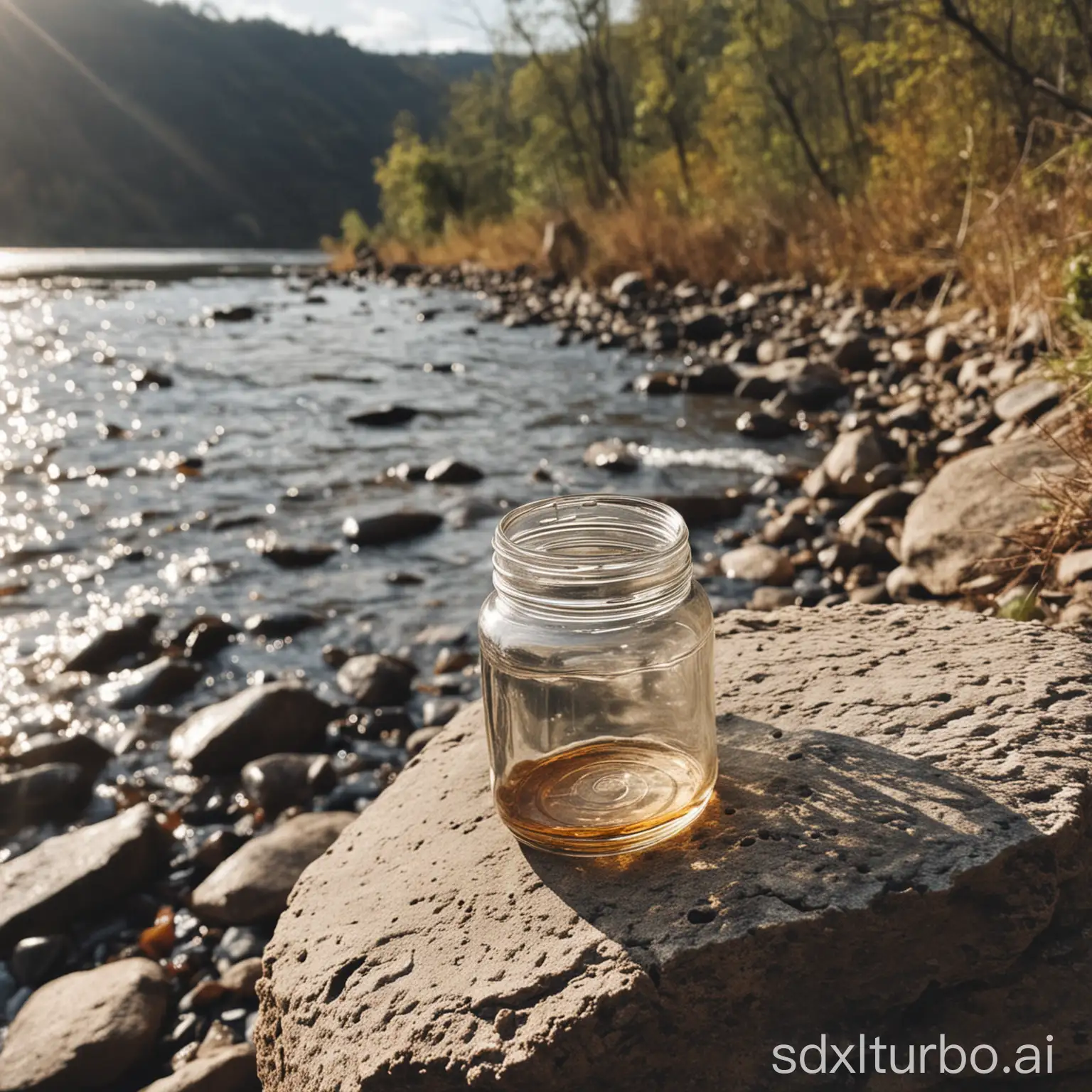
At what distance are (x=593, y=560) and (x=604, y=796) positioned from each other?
1.22 feet

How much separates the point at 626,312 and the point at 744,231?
7.18 ft

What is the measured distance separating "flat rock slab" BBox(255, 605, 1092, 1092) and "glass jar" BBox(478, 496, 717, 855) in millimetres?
68

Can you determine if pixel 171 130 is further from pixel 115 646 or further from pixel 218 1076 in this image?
pixel 218 1076

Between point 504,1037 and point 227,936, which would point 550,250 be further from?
point 504,1037

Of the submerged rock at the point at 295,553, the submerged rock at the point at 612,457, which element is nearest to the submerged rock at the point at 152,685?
the submerged rock at the point at 295,553

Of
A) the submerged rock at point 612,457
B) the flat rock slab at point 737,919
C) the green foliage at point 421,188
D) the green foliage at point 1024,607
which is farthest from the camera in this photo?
the green foliage at point 421,188

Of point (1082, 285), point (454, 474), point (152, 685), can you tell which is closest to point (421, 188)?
point (454, 474)

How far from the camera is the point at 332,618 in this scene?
494 centimetres

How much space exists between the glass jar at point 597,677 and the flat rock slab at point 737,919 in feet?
0.22

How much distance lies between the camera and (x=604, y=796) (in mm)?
1535

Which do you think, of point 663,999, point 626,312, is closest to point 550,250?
point 626,312

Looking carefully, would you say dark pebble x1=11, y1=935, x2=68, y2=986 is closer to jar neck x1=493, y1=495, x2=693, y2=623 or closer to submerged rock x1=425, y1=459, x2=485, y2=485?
jar neck x1=493, y1=495, x2=693, y2=623

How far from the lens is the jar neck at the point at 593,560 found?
4.75ft

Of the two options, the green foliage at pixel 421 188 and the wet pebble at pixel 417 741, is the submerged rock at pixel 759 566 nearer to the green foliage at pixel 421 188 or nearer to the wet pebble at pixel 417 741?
the wet pebble at pixel 417 741
